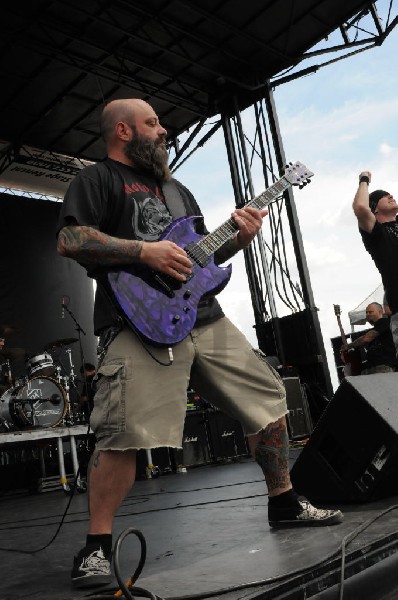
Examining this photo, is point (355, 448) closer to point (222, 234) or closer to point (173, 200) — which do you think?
point (222, 234)

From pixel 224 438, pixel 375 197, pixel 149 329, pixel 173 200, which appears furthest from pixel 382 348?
pixel 149 329

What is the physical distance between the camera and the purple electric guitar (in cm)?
195

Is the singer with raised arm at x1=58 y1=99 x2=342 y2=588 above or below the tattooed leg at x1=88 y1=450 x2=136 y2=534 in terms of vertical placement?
above

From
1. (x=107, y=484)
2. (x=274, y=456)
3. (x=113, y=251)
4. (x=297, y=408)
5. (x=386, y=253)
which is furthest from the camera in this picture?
(x=297, y=408)

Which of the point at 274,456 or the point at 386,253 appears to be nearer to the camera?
the point at 274,456

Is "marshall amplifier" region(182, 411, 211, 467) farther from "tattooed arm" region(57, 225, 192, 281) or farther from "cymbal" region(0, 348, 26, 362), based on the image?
"tattooed arm" region(57, 225, 192, 281)

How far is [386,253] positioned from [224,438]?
4.42 m

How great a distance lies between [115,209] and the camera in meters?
2.09

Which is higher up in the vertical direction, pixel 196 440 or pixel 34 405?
pixel 34 405

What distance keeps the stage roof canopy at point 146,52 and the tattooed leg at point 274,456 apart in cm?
662

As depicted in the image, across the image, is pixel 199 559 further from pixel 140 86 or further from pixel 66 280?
pixel 66 280

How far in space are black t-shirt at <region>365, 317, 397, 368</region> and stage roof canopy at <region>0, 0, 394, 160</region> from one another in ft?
13.2

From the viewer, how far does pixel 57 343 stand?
8359 millimetres

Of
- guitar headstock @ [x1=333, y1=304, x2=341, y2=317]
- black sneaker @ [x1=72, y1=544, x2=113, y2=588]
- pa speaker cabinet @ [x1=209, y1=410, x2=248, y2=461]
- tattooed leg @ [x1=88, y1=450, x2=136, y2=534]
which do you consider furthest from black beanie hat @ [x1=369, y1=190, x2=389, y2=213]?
guitar headstock @ [x1=333, y1=304, x2=341, y2=317]
